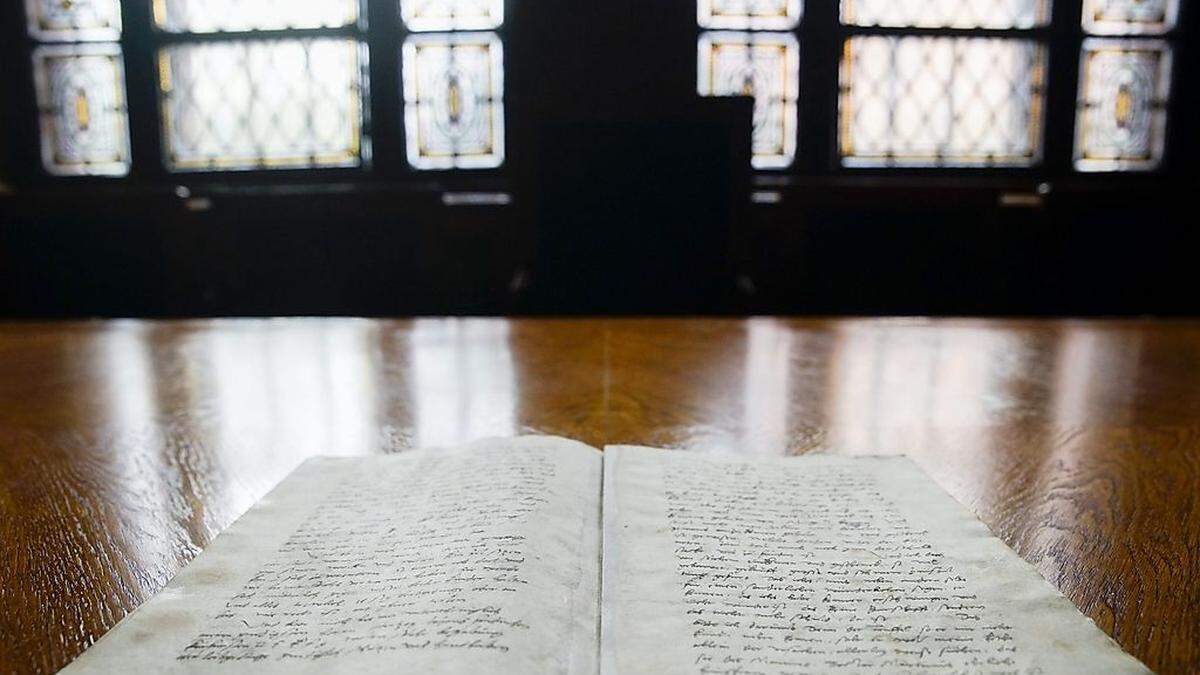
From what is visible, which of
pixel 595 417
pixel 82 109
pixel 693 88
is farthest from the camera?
pixel 82 109

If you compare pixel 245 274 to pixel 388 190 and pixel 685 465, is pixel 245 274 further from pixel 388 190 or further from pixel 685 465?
pixel 685 465

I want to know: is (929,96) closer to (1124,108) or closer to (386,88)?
(1124,108)

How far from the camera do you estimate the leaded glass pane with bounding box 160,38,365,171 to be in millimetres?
3516

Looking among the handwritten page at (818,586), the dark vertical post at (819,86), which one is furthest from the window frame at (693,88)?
the handwritten page at (818,586)

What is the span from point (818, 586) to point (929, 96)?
11.7ft

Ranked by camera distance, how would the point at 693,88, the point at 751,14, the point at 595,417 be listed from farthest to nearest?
the point at 751,14 < the point at 693,88 < the point at 595,417

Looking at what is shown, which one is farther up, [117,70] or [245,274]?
[117,70]

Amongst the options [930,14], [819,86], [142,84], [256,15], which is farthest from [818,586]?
[142,84]

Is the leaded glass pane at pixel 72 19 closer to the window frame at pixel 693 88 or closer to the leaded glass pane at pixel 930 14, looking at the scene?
the window frame at pixel 693 88

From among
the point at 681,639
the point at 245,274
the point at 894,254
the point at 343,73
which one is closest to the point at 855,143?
the point at 894,254

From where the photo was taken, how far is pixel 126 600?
1.32 ft

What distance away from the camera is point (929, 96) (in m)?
3.53

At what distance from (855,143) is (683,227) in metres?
1.77

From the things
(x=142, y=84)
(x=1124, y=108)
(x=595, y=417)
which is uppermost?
(x=142, y=84)
